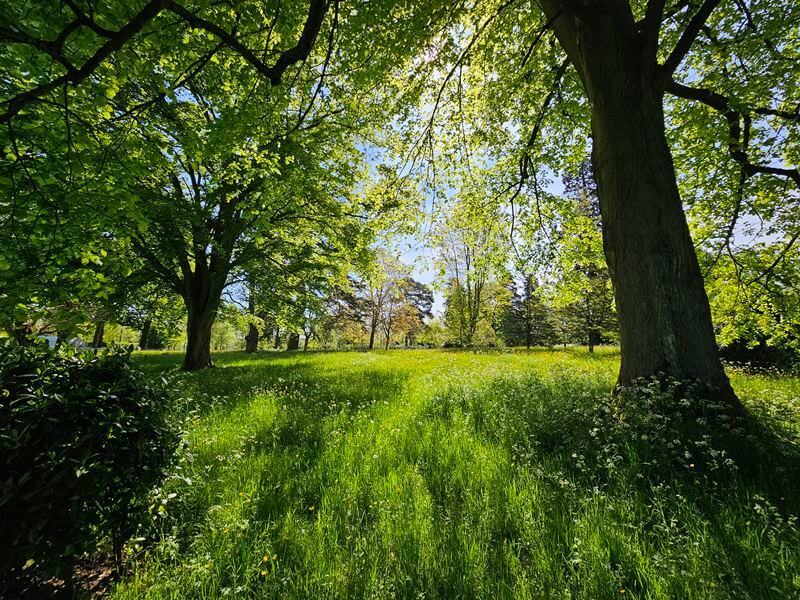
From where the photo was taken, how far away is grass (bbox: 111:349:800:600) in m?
1.92

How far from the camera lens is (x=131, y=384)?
246 cm

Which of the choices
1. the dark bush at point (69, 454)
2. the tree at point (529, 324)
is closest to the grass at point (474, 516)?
the dark bush at point (69, 454)

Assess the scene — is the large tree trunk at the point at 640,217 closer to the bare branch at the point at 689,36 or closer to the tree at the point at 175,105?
the bare branch at the point at 689,36

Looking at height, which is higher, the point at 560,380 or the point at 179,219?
the point at 179,219

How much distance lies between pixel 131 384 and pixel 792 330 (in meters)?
11.9

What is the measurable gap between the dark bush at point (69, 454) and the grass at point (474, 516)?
0.32 meters

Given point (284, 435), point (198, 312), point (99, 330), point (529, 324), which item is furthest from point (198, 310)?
point (529, 324)

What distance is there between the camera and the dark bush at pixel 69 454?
5.68 feet

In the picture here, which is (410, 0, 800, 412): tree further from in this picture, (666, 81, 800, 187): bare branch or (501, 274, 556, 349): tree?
(501, 274, 556, 349): tree

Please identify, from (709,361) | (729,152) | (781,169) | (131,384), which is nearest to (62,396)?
(131,384)

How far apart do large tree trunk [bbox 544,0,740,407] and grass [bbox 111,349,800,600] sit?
0.98m

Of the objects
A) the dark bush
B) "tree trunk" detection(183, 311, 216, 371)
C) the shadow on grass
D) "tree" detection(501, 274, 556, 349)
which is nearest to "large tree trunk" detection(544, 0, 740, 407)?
the shadow on grass

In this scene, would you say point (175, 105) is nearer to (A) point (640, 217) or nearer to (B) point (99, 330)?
(A) point (640, 217)

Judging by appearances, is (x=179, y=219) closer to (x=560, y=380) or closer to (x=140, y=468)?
(x=140, y=468)
